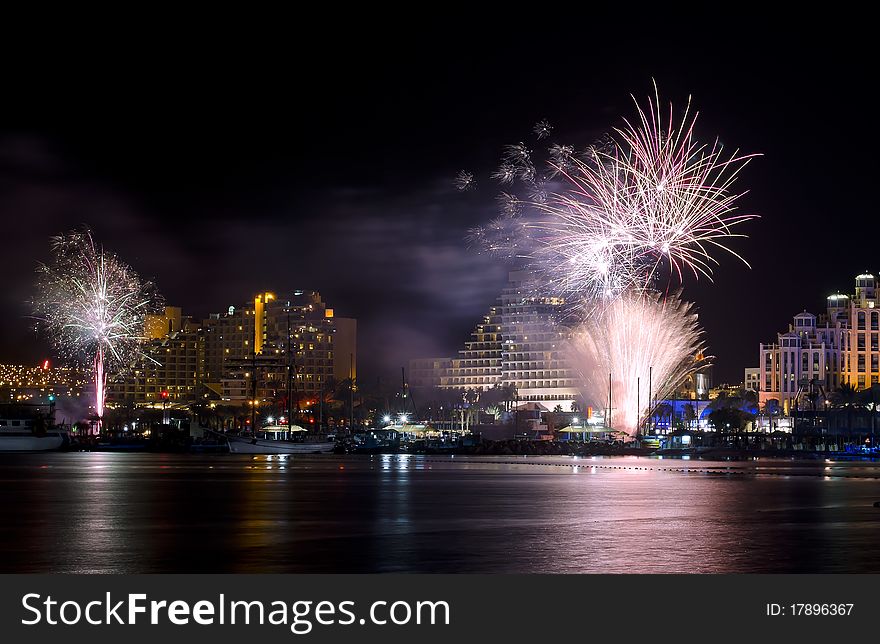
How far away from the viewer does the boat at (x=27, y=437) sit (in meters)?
147

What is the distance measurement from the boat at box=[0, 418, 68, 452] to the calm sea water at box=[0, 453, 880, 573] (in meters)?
94.0

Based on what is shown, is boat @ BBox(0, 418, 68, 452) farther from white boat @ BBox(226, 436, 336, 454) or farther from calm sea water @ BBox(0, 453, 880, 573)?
calm sea water @ BBox(0, 453, 880, 573)

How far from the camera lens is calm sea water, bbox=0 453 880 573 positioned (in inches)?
968

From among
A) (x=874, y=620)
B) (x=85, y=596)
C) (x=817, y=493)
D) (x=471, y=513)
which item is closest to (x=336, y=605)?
(x=85, y=596)

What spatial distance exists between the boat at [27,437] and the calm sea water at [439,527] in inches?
3699

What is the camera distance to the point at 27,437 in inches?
5832

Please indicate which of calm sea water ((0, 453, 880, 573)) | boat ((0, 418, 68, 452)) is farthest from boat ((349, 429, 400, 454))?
calm sea water ((0, 453, 880, 573))

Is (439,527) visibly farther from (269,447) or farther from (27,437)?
(27,437)

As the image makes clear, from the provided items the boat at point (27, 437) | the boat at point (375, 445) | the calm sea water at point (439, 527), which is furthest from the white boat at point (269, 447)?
the calm sea water at point (439, 527)

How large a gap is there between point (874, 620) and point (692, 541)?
10.2 metres

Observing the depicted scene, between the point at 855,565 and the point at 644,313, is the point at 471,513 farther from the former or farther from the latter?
the point at 644,313

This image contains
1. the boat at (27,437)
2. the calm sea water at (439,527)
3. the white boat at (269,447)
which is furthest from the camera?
the boat at (27,437)

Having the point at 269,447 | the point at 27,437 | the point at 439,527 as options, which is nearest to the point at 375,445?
the point at 269,447

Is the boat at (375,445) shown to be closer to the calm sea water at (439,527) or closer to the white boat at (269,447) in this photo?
the white boat at (269,447)
